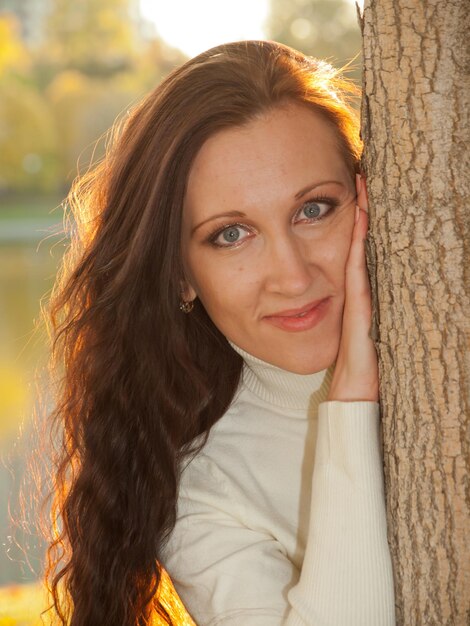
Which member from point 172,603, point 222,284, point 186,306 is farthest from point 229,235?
point 172,603

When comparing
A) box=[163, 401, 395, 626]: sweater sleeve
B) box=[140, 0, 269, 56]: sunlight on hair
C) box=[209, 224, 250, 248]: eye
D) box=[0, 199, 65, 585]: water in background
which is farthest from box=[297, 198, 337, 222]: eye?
box=[140, 0, 269, 56]: sunlight on hair

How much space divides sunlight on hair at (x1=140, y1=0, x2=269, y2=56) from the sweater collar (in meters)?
24.9

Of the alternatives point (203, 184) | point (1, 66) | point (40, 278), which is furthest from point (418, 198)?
point (1, 66)

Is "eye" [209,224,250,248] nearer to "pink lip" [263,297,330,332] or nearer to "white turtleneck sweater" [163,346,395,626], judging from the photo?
"pink lip" [263,297,330,332]

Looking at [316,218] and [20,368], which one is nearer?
[316,218]

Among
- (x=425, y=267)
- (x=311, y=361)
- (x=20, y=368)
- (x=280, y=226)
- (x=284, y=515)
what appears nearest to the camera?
(x=425, y=267)

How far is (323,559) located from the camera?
1.99m

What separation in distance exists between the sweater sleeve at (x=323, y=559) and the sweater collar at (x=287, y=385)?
0.30 meters

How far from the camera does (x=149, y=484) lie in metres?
2.41

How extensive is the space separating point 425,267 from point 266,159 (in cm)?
56

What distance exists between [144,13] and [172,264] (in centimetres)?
4257

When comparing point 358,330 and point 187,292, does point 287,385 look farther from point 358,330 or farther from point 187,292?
point 358,330

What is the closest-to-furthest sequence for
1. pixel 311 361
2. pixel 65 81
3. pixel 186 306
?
pixel 311 361 < pixel 186 306 < pixel 65 81

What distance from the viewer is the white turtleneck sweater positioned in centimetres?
194
